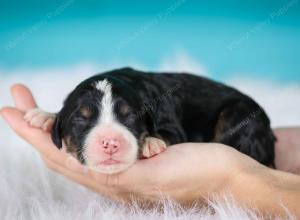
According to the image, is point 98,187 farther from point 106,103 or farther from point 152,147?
point 106,103

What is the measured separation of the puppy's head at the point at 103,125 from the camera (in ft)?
11.9

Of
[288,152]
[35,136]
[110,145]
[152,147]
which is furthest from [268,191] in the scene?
[288,152]

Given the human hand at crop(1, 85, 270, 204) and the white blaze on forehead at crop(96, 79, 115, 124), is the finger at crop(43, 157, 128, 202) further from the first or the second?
the white blaze on forehead at crop(96, 79, 115, 124)

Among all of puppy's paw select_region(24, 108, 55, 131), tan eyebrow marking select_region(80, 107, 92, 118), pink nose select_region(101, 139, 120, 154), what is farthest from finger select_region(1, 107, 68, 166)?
pink nose select_region(101, 139, 120, 154)

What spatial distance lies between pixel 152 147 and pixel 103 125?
34cm

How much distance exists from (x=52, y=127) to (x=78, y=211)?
0.59m

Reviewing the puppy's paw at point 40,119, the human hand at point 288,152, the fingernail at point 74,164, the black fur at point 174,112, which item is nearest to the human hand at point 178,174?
the fingernail at point 74,164

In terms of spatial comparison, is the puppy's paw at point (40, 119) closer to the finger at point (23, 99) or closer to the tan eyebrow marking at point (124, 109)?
the finger at point (23, 99)

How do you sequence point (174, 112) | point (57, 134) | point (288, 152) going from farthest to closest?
point (288, 152) → point (174, 112) → point (57, 134)

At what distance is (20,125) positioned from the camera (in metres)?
4.23

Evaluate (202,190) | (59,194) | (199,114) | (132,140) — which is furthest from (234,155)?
(59,194)

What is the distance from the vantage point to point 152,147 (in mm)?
3834

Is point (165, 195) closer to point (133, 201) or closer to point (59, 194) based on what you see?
point (133, 201)

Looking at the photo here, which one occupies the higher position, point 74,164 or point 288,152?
point 74,164
